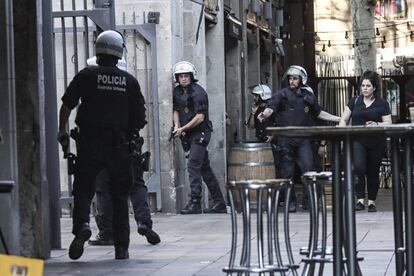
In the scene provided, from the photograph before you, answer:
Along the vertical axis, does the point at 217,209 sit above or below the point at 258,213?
below

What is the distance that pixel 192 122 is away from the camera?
658 inches

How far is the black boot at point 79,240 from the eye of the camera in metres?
10.4

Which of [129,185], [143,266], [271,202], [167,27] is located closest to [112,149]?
[129,185]

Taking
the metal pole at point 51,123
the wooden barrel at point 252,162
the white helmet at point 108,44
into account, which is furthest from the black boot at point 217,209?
the white helmet at point 108,44

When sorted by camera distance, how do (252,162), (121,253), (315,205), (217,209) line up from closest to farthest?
(315,205)
(121,253)
(217,209)
(252,162)

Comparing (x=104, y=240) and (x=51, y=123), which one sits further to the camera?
(x=104, y=240)

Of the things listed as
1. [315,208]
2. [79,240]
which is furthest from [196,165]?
[315,208]

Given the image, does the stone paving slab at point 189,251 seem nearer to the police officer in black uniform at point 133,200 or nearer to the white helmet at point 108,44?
the police officer in black uniform at point 133,200

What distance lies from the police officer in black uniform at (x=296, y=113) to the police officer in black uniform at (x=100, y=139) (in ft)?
21.2

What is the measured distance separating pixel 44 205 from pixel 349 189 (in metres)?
4.12

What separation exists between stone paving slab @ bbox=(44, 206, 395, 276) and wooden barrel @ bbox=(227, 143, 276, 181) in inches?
102

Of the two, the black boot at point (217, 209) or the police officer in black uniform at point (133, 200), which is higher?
the police officer in black uniform at point (133, 200)

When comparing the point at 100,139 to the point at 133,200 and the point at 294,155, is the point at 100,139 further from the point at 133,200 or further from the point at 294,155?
the point at 294,155

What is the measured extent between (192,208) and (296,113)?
1.84 m
